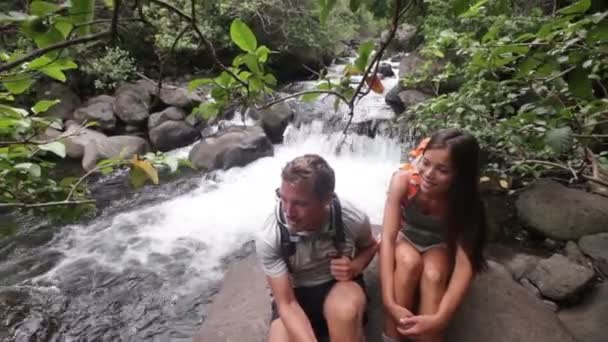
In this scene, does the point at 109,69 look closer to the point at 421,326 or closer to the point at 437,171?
the point at 437,171

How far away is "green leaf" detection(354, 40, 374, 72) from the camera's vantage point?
1.07 meters

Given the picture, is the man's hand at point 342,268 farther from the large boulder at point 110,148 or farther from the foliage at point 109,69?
the foliage at point 109,69

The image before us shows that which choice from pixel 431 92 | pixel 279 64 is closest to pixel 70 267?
pixel 431 92

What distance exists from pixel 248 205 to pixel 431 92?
12.7ft

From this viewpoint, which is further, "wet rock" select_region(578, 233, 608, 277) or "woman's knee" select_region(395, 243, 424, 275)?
"wet rock" select_region(578, 233, 608, 277)

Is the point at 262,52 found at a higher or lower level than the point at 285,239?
higher

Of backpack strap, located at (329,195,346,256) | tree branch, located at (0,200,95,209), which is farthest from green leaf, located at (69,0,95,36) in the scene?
backpack strap, located at (329,195,346,256)

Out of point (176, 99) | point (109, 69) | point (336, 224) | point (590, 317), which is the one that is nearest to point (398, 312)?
point (336, 224)

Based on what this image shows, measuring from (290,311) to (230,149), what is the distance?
18.8ft

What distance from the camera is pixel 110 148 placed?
745cm

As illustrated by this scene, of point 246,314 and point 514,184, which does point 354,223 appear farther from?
point 514,184

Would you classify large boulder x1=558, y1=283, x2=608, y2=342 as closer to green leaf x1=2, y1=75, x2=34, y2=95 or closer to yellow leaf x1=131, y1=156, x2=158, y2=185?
yellow leaf x1=131, y1=156, x2=158, y2=185

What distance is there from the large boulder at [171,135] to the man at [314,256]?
21.9ft

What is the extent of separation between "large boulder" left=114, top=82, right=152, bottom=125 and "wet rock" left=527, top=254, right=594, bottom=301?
748 cm
